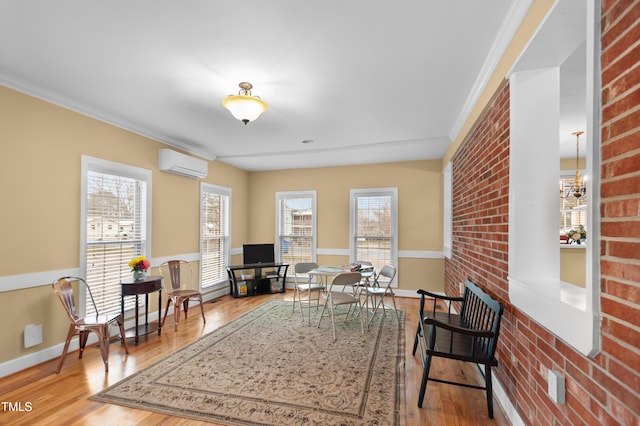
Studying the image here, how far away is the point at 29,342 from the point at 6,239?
1035 mm

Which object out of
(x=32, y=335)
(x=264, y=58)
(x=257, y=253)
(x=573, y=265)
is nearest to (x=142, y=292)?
(x=32, y=335)

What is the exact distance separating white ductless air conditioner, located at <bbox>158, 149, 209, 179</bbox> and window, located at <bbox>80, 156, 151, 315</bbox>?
0.98 ft

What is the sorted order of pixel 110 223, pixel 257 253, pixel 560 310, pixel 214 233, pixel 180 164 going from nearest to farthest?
pixel 560 310, pixel 110 223, pixel 180 164, pixel 214 233, pixel 257 253

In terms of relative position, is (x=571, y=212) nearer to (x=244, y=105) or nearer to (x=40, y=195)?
(x=244, y=105)

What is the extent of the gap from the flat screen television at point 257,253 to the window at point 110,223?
2096mm

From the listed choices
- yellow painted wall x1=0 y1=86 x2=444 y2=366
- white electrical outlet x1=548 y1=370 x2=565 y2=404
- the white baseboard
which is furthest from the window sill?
yellow painted wall x1=0 y1=86 x2=444 y2=366

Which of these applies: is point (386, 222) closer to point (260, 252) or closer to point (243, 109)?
point (260, 252)

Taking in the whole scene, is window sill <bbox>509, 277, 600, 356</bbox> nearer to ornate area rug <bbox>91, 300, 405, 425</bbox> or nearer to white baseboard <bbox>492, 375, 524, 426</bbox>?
white baseboard <bbox>492, 375, 524, 426</bbox>

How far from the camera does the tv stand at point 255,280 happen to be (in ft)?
19.0

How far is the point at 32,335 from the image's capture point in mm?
2938

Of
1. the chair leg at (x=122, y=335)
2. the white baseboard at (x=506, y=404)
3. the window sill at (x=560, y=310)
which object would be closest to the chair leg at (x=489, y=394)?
the white baseboard at (x=506, y=404)

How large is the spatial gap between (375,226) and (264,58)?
4307 mm

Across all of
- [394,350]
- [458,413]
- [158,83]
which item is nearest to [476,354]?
[458,413]

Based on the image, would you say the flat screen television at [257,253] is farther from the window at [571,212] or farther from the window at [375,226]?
the window at [571,212]
